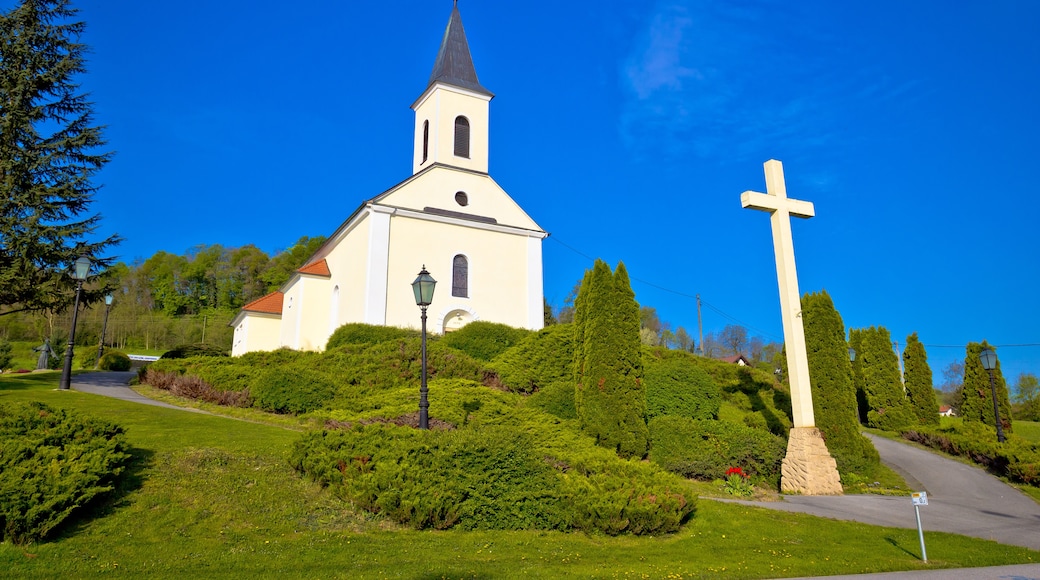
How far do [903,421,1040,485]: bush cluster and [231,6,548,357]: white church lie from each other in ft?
50.4

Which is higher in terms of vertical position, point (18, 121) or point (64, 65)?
point (64, 65)

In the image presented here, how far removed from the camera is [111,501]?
7234 mm

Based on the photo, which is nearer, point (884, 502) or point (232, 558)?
point (232, 558)

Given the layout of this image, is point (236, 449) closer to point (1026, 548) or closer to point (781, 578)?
point (781, 578)

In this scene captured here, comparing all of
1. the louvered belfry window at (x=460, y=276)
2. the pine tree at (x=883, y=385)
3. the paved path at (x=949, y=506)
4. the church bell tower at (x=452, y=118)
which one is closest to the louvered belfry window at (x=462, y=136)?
the church bell tower at (x=452, y=118)

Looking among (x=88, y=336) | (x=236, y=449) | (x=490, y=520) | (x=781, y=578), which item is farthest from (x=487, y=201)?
(x=88, y=336)

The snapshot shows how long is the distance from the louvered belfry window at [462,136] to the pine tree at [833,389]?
17.3 meters

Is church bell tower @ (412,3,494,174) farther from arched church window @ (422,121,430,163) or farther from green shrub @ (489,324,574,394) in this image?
green shrub @ (489,324,574,394)

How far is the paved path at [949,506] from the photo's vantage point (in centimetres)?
908

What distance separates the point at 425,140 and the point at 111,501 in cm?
2460

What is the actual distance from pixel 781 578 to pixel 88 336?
63428 mm

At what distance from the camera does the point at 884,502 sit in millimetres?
10930

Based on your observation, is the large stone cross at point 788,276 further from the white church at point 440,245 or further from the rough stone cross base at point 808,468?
the white church at point 440,245

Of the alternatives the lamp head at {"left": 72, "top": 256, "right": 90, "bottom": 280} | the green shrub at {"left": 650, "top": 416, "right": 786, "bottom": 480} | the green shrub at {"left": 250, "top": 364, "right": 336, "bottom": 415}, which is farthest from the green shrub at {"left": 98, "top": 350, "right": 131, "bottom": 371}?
the green shrub at {"left": 650, "top": 416, "right": 786, "bottom": 480}
